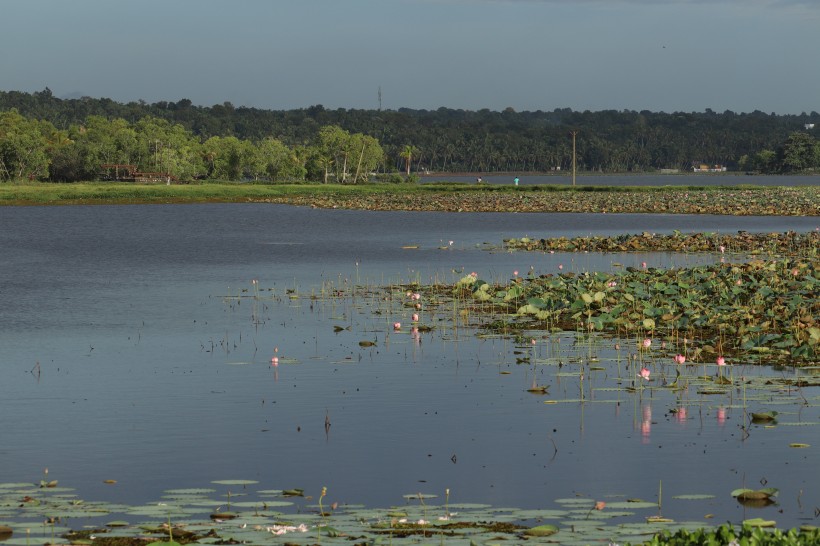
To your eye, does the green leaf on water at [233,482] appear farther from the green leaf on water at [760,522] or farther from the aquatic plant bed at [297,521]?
the green leaf on water at [760,522]

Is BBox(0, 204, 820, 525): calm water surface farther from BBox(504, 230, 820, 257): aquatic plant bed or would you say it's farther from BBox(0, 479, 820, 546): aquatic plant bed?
BBox(504, 230, 820, 257): aquatic plant bed

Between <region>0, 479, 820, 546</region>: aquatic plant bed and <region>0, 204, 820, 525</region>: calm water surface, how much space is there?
468mm

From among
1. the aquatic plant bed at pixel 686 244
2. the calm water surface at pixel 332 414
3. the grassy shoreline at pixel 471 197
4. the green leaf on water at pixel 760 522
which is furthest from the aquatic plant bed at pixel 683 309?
the grassy shoreline at pixel 471 197

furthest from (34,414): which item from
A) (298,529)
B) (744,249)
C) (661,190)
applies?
(661,190)

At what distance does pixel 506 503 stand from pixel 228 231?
85.5m

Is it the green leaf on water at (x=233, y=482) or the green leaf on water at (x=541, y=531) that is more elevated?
the green leaf on water at (x=541, y=531)

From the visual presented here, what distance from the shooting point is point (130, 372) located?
26.1 m

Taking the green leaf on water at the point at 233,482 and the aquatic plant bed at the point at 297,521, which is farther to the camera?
the green leaf on water at the point at 233,482

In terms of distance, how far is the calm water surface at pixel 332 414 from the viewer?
16219mm

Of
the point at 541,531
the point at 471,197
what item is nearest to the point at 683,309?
the point at 541,531

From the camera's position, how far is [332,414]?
68.6 ft

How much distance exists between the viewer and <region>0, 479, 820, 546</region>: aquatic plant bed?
43.0 ft

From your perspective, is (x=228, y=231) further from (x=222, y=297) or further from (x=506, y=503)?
(x=506, y=503)

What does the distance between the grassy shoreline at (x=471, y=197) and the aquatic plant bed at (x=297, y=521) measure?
9393 cm
